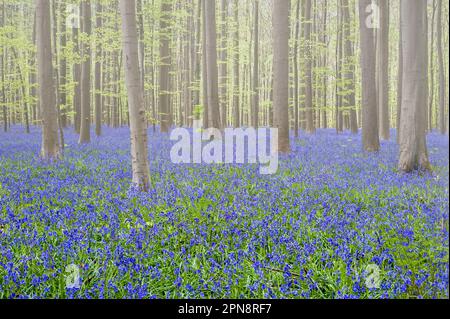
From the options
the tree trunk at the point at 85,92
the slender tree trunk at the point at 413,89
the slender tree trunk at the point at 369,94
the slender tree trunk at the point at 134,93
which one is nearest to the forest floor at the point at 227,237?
the slender tree trunk at the point at 134,93

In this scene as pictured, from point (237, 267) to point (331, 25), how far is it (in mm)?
32839

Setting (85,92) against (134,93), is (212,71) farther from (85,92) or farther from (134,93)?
(134,93)

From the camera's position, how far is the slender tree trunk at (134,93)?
6.68 metres

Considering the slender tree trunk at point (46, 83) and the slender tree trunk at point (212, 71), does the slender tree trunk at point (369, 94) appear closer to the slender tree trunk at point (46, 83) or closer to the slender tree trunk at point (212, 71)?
the slender tree trunk at point (212, 71)

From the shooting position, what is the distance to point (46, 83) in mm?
10781

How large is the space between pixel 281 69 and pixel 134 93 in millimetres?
6044

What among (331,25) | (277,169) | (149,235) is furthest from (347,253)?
(331,25)

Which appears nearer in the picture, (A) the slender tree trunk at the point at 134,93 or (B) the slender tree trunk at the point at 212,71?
(A) the slender tree trunk at the point at 134,93

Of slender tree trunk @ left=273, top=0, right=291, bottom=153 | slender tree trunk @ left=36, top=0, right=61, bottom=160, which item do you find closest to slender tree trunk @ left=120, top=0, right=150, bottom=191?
slender tree trunk @ left=36, top=0, right=61, bottom=160

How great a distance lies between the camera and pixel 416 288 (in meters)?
3.04

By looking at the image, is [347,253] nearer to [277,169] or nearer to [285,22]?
[277,169]

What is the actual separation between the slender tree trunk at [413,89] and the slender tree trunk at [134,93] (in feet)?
17.3

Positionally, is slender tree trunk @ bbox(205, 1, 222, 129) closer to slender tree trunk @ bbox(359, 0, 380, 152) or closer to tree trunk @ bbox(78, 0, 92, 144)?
tree trunk @ bbox(78, 0, 92, 144)

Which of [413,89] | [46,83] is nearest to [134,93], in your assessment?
[46,83]
